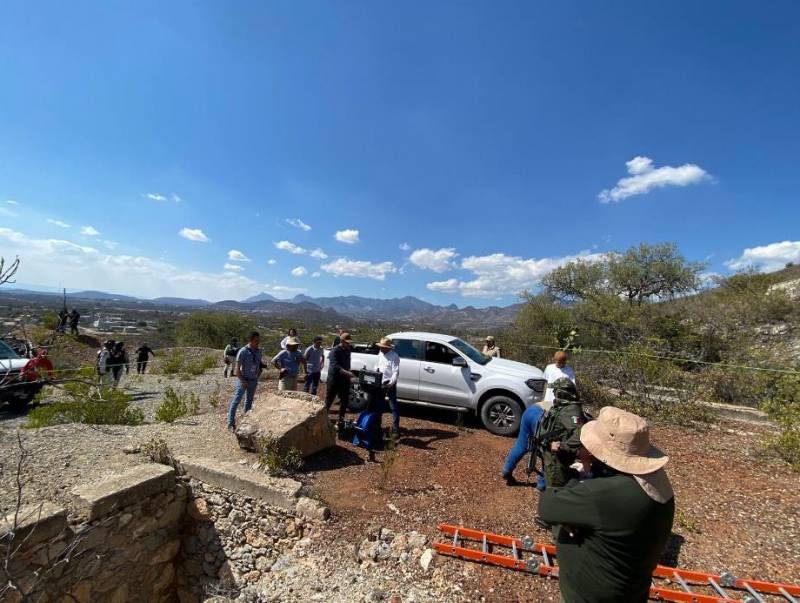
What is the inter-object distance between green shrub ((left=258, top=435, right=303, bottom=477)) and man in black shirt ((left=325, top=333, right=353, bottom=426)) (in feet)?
4.09

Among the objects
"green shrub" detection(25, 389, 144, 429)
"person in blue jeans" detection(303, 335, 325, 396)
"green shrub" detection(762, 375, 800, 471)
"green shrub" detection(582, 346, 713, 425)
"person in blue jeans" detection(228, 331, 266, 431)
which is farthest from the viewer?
"person in blue jeans" detection(303, 335, 325, 396)

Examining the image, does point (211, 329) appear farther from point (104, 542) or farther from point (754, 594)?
point (754, 594)

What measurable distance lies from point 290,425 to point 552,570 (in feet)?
12.1

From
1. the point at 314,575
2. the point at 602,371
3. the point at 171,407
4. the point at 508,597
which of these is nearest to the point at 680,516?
the point at 508,597

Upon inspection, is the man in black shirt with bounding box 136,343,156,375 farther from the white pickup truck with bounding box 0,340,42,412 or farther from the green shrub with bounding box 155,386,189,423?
the green shrub with bounding box 155,386,189,423

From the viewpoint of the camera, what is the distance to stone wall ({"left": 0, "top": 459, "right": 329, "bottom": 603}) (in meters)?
3.69

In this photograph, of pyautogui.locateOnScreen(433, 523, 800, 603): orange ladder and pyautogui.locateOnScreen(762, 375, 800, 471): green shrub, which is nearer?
pyautogui.locateOnScreen(433, 523, 800, 603): orange ladder

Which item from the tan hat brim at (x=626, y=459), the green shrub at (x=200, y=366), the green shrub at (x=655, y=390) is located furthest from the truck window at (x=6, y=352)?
the green shrub at (x=655, y=390)

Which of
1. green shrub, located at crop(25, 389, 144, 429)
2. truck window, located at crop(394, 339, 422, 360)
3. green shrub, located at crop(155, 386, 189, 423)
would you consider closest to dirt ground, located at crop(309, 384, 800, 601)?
truck window, located at crop(394, 339, 422, 360)

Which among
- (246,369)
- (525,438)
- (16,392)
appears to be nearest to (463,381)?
(525,438)

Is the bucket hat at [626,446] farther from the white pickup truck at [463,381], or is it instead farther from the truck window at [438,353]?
the truck window at [438,353]

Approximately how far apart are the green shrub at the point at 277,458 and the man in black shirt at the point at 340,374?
1.25 meters

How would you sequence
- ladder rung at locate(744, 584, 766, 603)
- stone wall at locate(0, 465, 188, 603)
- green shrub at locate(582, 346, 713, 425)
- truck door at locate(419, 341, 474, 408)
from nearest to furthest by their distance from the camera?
ladder rung at locate(744, 584, 766, 603), stone wall at locate(0, 465, 188, 603), truck door at locate(419, 341, 474, 408), green shrub at locate(582, 346, 713, 425)

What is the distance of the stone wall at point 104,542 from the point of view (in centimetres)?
358
